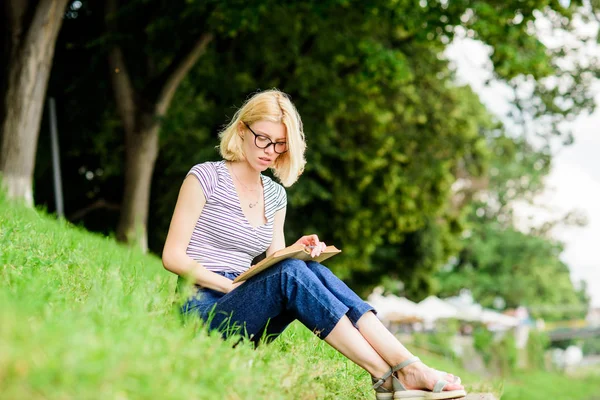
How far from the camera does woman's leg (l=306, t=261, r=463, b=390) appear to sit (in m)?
3.90

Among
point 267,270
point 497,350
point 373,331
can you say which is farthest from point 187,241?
point 497,350

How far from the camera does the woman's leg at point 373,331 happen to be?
12.8ft

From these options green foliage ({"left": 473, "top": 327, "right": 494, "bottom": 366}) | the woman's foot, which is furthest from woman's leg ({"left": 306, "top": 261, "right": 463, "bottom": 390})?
Result: green foliage ({"left": 473, "top": 327, "right": 494, "bottom": 366})

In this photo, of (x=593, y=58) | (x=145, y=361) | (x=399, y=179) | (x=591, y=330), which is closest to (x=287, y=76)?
(x=399, y=179)

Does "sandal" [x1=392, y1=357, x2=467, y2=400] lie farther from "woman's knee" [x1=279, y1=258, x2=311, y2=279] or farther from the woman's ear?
the woman's ear

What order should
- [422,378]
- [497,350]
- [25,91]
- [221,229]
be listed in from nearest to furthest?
1. [422,378]
2. [221,229]
3. [25,91]
4. [497,350]

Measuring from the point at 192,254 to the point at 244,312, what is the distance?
1.77ft

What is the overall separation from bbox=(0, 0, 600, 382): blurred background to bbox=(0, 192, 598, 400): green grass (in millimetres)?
6242

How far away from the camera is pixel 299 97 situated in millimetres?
17594

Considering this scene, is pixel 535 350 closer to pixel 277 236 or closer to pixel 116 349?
pixel 277 236

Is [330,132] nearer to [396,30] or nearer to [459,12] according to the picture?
[396,30]

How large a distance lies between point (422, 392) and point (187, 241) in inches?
54.2

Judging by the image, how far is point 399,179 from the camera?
1972 centimetres

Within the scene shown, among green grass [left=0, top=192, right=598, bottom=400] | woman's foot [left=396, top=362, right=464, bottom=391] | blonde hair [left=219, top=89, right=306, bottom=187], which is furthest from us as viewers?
blonde hair [left=219, top=89, right=306, bottom=187]
